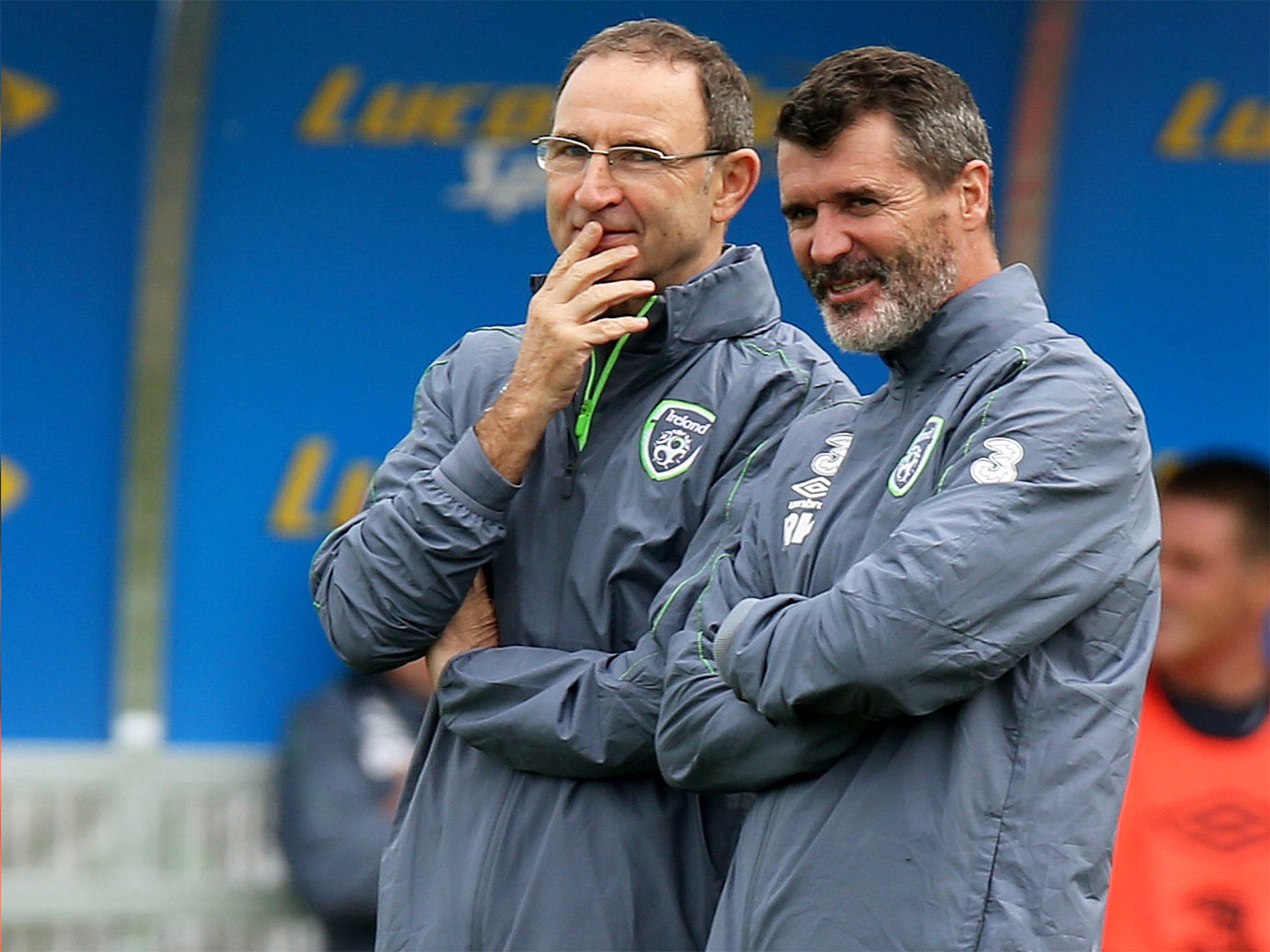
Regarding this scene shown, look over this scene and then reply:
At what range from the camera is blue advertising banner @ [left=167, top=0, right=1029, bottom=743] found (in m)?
5.43

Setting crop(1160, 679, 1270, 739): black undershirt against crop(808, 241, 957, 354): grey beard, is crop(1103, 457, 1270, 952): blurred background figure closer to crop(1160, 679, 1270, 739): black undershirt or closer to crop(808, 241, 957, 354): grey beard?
crop(1160, 679, 1270, 739): black undershirt

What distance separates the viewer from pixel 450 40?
214 inches

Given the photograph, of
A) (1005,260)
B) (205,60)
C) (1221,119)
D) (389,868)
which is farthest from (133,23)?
(389,868)

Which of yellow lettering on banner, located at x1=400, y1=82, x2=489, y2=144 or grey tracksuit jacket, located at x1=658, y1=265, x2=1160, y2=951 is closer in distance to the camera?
grey tracksuit jacket, located at x1=658, y1=265, x2=1160, y2=951

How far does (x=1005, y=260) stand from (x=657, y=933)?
2.98 metres

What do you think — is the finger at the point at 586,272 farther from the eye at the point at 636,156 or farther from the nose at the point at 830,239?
the nose at the point at 830,239

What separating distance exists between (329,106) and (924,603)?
3491 millimetres

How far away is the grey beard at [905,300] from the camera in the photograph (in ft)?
8.48

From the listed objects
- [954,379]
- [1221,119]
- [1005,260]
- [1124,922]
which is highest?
[1221,119]

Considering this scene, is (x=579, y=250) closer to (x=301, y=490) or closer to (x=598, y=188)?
(x=598, y=188)

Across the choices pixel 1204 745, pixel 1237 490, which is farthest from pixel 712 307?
pixel 1237 490

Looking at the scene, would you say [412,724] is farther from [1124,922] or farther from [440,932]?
[440,932]

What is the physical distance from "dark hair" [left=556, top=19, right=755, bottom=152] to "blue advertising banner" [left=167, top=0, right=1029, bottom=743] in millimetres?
2452

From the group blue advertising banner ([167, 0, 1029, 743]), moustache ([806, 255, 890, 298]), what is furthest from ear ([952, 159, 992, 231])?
blue advertising banner ([167, 0, 1029, 743])
